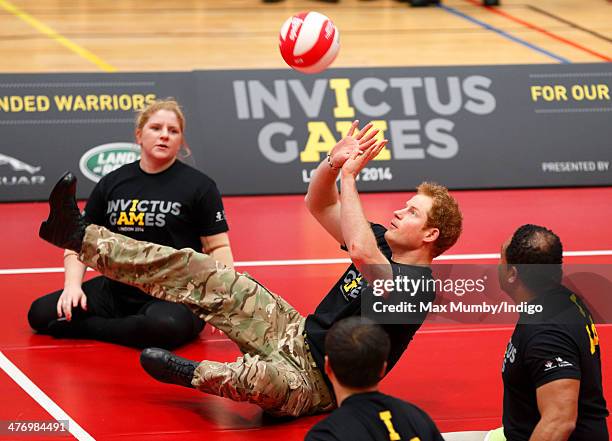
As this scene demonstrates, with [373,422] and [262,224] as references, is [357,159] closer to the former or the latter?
[373,422]

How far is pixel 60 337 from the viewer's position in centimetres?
702

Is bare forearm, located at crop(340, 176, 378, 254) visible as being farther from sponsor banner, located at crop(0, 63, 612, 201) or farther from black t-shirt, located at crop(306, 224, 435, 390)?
sponsor banner, located at crop(0, 63, 612, 201)

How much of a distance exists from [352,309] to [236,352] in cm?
137

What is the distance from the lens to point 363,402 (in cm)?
375

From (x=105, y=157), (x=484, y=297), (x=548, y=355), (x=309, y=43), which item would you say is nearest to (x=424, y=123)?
(x=105, y=157)

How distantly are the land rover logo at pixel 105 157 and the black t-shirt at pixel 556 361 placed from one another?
6451mm

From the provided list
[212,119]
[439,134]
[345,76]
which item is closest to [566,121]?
[439,134]

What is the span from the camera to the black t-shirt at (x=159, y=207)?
22.2 ft

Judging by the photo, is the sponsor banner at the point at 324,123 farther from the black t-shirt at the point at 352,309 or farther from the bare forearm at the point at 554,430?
the bare forearm at the point at 554,430

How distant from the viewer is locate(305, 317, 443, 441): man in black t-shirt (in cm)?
369

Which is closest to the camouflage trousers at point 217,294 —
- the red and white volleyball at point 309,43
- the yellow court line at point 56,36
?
the red and white volleyball at point 309,43

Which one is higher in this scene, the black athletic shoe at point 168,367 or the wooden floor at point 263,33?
the wooden floor at point 263,33

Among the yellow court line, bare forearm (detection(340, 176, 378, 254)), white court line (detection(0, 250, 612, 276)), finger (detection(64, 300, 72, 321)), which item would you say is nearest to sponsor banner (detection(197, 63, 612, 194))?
white court line (detection(0, 250, 612, 276))

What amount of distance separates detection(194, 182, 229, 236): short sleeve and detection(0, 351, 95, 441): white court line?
1431 millimetres
